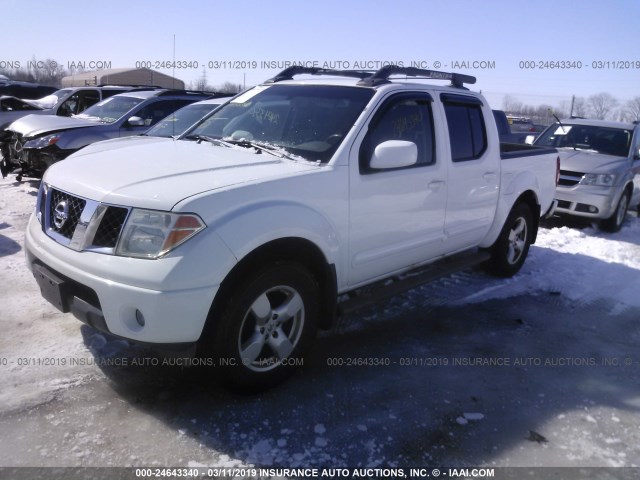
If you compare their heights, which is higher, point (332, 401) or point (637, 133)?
point (637, 133)

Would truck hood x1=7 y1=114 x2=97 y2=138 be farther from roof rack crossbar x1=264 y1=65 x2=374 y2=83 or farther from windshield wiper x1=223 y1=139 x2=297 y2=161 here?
windshield wiper x1=223 y1=139 x2=297 y2=161

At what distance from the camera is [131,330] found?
270 cm

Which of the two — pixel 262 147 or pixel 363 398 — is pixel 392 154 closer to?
pixel 262 147

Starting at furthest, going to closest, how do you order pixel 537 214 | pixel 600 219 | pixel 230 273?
1. pixel 600 219
2. pixel 537 214
3. pixel 230 273

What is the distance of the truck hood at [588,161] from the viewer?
838cm

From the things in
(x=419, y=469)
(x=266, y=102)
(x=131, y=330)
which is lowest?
(x=419, y=469)

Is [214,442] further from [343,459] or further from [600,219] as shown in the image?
[600,219]

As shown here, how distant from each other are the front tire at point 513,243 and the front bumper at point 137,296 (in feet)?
12.6

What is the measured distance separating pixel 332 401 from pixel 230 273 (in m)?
1.08

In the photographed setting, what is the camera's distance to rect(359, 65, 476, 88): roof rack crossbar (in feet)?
13.3

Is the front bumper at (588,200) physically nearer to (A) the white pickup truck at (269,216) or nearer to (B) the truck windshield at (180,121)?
(A) the white pickup truck at (269,216)

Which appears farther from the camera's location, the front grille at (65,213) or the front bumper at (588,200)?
the front bumper at (588,200)

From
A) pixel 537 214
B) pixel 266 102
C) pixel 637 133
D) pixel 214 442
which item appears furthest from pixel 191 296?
pixel 637 133

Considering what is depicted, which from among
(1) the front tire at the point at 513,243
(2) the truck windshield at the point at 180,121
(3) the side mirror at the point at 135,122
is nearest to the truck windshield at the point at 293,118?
(1) the front tire at the point at 513,243
